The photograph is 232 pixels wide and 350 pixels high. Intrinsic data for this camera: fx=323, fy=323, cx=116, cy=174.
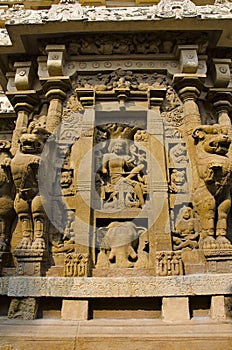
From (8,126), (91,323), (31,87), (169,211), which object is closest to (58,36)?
(31,87)

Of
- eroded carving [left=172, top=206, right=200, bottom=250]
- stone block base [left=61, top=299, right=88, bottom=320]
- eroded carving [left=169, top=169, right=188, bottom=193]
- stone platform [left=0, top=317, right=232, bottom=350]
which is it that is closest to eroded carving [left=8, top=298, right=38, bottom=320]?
stone platform [left=0, top=317, right=232, bottom=350]

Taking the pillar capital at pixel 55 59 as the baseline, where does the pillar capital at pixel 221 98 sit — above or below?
below

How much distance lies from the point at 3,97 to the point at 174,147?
5685mm

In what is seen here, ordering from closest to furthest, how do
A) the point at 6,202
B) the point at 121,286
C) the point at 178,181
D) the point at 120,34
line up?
1. the point at 121,286
2. the point at 6,202
3. the point at 178,181
4. the point at 120,34

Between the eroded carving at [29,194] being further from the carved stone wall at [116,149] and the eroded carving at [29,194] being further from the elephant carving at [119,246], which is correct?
the elephant carving at [119,246]

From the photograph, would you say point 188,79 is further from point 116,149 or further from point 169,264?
point 169,264

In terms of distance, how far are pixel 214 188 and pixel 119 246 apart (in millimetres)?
1989

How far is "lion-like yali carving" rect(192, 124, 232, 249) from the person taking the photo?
225 inches

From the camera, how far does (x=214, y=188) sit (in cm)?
579

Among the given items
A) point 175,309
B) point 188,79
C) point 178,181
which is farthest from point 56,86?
point 175,309

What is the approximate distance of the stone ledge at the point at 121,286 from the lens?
512 cm

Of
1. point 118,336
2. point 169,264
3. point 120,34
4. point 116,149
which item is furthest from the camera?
point 120,34

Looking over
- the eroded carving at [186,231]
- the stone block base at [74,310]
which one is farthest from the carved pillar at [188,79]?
the stone block base at [74,310]

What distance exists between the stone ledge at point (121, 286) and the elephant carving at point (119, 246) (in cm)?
45
